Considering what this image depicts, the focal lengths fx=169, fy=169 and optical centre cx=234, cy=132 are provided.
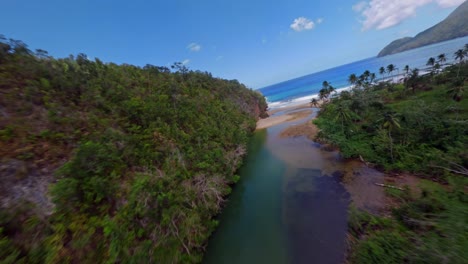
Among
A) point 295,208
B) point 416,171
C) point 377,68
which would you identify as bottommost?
point 377,68

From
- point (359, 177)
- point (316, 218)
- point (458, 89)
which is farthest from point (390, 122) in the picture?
point (458, 89)

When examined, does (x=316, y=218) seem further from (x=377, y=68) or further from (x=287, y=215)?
(x=377, y=68)

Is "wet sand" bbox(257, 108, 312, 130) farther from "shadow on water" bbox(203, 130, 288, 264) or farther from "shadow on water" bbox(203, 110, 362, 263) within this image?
"shadow on water" bbox(203, 130, 288, 264)

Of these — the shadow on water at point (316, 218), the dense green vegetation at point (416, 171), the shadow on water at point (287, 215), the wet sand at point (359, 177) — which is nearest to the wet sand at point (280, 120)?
the dense green vegetation at point (416, 171)

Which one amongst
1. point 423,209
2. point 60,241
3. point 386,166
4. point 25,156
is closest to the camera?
point 60,241

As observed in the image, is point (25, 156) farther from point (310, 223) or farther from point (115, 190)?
point (310, 223)

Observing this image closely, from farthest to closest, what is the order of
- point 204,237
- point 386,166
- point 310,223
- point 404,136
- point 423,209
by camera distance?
point 404,136, point 386,166, point 310,223, point 204,237, point 423,209

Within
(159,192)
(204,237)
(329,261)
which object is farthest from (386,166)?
(159,192)
